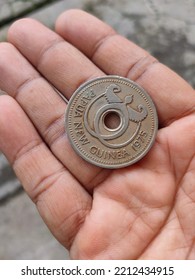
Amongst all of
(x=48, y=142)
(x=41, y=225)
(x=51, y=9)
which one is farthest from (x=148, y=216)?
(x=51, y=9)

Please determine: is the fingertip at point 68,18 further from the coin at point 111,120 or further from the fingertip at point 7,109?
the fingertip at point 7,109

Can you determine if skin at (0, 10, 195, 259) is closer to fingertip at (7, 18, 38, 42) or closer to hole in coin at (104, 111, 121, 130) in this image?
fingertip at (7, 18, 38, 42)

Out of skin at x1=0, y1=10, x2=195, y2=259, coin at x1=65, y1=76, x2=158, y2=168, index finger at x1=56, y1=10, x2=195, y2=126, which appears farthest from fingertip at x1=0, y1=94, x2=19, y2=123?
index finger at x1=56, y1=10, x2=195, y2=126

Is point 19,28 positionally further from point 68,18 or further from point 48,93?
point 48,93

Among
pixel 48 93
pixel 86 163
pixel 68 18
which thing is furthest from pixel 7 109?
pixel 68 18

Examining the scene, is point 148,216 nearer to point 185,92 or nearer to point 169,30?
point 185,92
